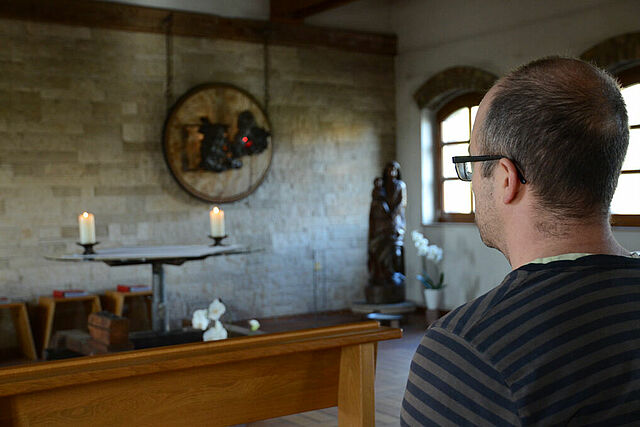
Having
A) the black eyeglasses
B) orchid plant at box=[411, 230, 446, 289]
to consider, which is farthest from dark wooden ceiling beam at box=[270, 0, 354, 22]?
the black eyeglasses

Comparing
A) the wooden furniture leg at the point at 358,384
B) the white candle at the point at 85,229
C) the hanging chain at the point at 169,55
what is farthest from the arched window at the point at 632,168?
the wooden furniture leg at the point at 358,384

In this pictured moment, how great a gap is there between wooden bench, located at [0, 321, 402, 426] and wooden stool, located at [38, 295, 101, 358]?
423 centimetres

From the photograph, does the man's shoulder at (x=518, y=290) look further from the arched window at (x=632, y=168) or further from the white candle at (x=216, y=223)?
the arched window at (x=632, y=168)

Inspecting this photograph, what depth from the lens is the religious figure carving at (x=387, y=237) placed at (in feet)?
23.4

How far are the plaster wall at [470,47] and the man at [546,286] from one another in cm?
568

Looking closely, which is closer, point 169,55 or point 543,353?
point 543,353

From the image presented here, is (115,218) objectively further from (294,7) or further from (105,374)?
(105,374)

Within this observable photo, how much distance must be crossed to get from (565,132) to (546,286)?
0.61ft

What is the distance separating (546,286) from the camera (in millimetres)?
895

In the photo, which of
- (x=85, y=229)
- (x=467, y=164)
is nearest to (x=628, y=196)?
(x=85, y=229)

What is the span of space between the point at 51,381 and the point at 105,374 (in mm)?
132

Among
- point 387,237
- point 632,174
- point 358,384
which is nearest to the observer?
point 358,384

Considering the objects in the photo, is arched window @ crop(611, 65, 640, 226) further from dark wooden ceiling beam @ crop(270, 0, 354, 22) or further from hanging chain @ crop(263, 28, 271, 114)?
hanging chain @ crop(263, 28, 271, 114)

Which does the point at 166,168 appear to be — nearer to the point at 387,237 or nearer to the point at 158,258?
the point at 387,237
